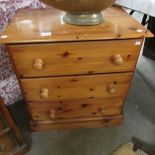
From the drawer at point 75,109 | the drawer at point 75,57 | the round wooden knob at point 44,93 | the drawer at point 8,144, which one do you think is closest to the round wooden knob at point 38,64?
the drawer at point 75,57

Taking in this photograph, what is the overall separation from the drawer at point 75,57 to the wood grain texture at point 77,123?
366mm

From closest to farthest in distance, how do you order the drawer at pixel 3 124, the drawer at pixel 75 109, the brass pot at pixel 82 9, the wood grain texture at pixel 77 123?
the brass pot at pixel 82 9
the drawer at pixel 3 124
the drawer at pixel 75 109
the wood grain texture at pixel 77 123

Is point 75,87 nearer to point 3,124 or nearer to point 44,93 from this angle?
point 44,93

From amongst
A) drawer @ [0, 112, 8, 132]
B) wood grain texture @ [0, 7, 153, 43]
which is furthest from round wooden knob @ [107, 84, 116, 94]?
drawer @ [0, 112, 8, 132]

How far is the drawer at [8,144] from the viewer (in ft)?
2.97

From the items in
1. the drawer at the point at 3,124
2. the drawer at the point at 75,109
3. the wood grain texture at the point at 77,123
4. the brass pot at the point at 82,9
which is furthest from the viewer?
the wood grain texture at the point at 77,123

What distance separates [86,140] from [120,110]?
0.84 feet

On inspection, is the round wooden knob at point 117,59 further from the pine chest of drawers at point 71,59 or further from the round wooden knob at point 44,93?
the round wooden knob at point 44,93

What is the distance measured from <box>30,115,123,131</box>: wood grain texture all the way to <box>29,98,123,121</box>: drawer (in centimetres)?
3

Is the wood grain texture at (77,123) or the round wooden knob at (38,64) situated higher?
the round wooden knob at (38,64)

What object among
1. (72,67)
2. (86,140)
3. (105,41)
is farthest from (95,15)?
(86,140)

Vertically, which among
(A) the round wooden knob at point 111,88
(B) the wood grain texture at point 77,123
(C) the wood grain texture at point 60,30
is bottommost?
(B) the wood grain texture at point 77,123

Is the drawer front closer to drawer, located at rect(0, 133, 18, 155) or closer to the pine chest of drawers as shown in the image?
the pine chest of drawers

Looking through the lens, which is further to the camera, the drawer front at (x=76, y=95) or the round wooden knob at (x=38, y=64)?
the drawer front at (x=76, y=95)
